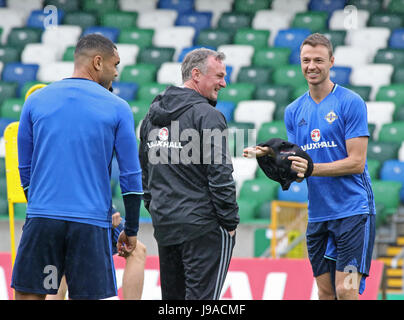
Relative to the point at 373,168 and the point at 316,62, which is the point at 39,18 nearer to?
the point at 373,168

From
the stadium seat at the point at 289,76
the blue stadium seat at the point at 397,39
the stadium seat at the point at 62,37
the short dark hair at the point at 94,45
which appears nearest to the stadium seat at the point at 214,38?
the stadium seat at the point at 289,76

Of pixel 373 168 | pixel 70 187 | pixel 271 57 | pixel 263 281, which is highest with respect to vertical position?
pixel 271 57

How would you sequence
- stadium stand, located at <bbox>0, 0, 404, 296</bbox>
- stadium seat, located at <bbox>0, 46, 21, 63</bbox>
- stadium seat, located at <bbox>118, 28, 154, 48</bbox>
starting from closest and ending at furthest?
stadium stand, located at <bbox>0, 0, 404, 296</bbox>
stadium seat, located at <bbox>0, 46, 21, 63</bbox>
stadium seat, located at <bbox>118, 28, 154, 48</bbox>

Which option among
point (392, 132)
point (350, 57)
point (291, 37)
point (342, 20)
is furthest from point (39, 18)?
point (392, 132)

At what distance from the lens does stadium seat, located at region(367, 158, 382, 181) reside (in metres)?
11.0

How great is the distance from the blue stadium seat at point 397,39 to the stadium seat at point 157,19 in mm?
4367

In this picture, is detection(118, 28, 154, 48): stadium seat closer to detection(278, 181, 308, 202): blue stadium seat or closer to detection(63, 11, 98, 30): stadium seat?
detection(63, 11, 98, 30): stadium seat

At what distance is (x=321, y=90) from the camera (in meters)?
5.26

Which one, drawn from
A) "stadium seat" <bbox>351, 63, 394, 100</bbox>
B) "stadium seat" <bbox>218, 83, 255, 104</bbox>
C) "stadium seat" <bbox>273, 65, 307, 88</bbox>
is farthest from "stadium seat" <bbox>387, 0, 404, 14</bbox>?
"stadium seat" <bbox>218, 83, 255, 104</bbox>

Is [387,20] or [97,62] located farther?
[387,20]

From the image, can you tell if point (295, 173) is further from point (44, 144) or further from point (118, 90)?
point (118, 90)

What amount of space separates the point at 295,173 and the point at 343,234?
1.81ft

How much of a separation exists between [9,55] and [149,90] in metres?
3.35

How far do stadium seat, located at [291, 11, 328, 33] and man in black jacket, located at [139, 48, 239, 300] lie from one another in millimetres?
10208
